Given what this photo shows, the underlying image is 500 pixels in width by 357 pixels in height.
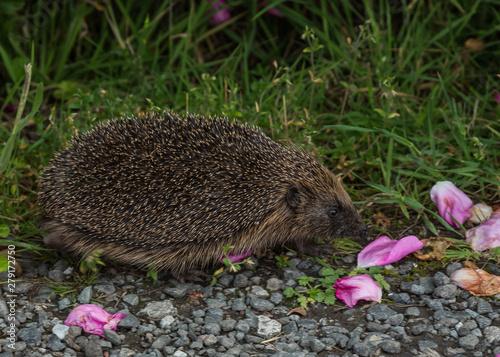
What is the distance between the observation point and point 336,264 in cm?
512

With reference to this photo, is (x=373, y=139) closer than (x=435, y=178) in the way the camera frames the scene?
No

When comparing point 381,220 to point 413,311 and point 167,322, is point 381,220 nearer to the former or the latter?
point 413,311

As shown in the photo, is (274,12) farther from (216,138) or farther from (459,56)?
(216,138)

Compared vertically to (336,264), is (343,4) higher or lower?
higher

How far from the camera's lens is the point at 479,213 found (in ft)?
17.8

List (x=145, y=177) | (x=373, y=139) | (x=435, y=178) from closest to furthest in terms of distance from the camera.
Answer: (x=145, y=177), (x=435, y=178), (x=373, y=139)

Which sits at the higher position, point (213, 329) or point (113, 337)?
point (113, 337)

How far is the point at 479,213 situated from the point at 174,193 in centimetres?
263

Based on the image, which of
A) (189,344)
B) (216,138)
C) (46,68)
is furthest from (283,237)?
(46,68)

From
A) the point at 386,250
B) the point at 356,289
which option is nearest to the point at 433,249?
the point at 386,250

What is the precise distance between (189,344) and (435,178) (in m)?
2.85

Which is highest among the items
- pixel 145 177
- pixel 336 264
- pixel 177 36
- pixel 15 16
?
pixel 15 16

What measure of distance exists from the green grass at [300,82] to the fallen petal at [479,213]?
0.77 feet

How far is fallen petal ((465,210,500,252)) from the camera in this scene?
5018 mm
